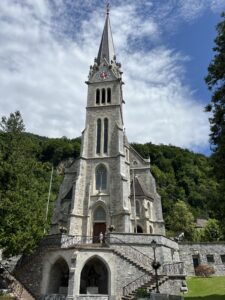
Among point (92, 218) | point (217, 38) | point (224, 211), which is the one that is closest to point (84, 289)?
point (92, 218)

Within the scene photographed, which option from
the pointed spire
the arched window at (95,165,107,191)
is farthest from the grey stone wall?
the pointed spire

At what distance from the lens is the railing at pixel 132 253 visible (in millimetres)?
22859

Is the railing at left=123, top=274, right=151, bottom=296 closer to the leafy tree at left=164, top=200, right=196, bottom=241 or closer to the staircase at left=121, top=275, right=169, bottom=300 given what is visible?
the staircase at left=121, top=275, right=169, bottom=300

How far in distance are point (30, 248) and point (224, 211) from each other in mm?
15223

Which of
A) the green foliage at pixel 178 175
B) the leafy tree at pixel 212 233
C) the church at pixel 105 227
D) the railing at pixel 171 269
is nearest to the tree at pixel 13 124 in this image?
the church at pixel 105 227

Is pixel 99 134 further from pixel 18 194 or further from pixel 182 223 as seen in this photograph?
pixel 182 223

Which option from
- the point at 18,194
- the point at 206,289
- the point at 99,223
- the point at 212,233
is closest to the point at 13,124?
the point at 18,194

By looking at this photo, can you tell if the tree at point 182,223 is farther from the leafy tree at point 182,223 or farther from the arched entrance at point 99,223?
the arched entrance at point 99,223

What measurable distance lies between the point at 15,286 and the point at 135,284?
9368mm

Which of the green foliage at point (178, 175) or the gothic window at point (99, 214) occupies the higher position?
the green foliage at point (178, 175)

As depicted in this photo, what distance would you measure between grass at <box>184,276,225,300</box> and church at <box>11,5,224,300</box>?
56.2 inches

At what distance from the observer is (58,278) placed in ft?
77.4

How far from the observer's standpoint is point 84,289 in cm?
2325

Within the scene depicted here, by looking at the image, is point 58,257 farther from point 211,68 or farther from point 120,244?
point 211,68
